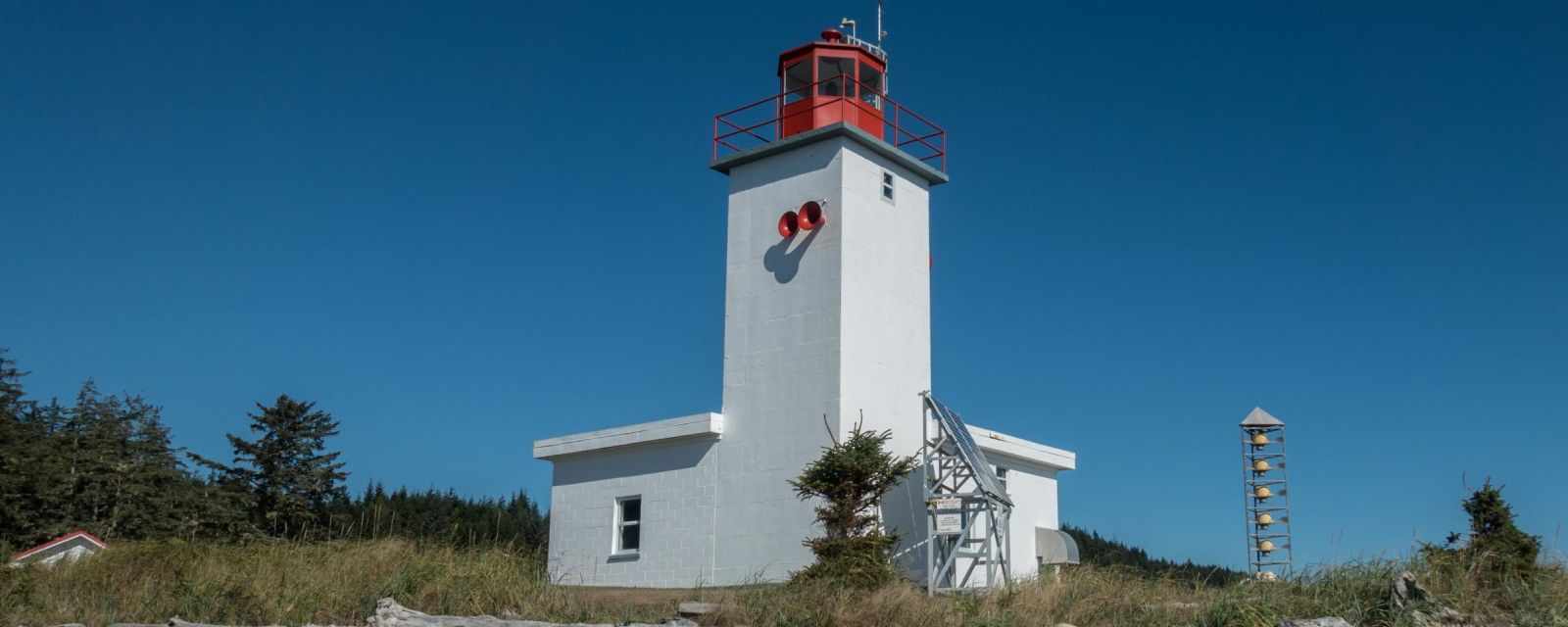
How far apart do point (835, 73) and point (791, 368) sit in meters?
5.25

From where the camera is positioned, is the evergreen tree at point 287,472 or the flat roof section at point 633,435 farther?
the evergreen tree at point 287,472

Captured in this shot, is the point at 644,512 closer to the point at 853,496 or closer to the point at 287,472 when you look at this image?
the point at 853,496

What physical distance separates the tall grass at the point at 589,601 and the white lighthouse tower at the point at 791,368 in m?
5.72

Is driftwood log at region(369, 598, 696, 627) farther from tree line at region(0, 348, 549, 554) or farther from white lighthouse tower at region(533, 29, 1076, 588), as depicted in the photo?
tree line at region(0, 348, 549, 554)

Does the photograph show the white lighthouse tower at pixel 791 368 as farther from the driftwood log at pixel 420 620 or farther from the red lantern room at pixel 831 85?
the driftwood log at pixel 420 620

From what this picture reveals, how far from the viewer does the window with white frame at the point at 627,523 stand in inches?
862

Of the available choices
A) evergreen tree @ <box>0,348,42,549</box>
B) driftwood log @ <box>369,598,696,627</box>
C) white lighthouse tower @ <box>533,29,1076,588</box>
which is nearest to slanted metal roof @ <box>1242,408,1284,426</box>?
white lighthouse tower @ <box>533,29,1076,588</box>

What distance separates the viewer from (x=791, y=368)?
20281 mm

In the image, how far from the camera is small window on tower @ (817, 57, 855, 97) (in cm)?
2217

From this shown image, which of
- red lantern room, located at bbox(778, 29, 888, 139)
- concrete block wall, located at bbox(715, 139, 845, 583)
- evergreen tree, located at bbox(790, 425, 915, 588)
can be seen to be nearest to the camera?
evergreen tree, located at bbox(790, 425, 915, 588)

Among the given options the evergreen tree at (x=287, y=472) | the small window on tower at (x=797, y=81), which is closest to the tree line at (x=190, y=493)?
the evergreen tree at (x=287, y=472)

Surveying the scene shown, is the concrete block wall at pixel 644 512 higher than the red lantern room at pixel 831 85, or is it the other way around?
the red lantern room at pixel 831 85

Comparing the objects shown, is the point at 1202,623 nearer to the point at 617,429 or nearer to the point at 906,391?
the point at 906,391

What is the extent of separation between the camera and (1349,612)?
12.6 metres
